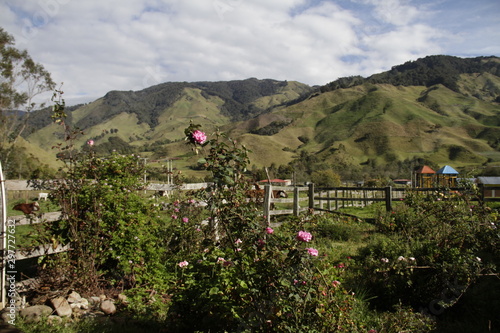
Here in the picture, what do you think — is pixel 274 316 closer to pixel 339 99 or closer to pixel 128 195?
pixel 128 195

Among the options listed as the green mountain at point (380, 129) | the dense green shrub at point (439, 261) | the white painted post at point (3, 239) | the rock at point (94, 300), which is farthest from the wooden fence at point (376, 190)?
the green mountain at point (380, 129)

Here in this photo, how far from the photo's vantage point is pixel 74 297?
402 centimetres

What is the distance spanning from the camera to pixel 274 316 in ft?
8.25

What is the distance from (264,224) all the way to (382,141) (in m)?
112

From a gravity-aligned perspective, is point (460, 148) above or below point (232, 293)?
above

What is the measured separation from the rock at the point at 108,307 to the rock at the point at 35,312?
56cm

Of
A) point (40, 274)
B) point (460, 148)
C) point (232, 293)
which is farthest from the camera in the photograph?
point (460, 148)

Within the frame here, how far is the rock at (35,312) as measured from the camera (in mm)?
3556

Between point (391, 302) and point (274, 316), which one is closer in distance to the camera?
point (274, 316)

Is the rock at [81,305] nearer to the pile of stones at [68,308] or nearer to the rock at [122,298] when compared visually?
the pile of stones at [68,308]

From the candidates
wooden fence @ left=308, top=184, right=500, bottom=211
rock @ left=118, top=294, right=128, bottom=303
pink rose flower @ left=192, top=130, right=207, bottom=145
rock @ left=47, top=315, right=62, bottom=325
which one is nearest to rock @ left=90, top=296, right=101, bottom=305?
rock @ left=118, top=294, right=128, bottom=303

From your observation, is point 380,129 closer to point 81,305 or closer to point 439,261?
point 439,261

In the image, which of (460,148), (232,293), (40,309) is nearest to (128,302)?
(40,309)

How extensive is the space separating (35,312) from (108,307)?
2.48 ft
